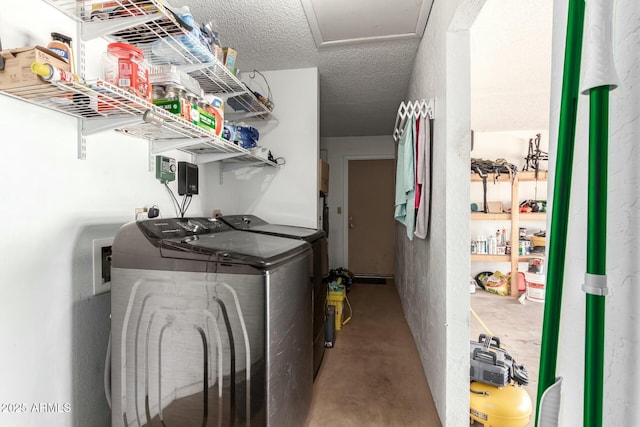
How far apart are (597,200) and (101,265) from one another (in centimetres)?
165

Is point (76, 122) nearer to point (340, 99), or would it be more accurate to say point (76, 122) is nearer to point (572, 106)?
point (572, 106)

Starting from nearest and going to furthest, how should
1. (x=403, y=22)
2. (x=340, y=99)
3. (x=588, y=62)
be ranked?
(x=588, y=62) → (x=403, y=22) → (x=340, y=99)

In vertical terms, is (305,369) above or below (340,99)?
below

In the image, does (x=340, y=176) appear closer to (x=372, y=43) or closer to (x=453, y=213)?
(x=372, y=43)

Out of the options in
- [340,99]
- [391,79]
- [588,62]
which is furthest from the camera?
[340,99]

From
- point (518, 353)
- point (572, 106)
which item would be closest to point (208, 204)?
point (572, 106)

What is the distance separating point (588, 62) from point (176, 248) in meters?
1.18

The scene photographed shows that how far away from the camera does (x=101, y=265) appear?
1267 mm

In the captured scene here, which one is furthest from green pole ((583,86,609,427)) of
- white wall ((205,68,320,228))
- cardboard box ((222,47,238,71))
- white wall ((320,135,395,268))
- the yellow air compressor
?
white wall ((320,135,395,268))

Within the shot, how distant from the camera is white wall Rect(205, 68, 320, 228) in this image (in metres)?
2.43

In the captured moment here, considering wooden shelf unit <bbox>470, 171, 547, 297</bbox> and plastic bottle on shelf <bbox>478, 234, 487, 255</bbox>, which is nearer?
wooden shelf unit <bbox>470, 171, 547, 297</bbox>

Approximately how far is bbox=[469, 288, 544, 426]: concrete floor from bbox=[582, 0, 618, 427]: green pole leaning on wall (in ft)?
5.42

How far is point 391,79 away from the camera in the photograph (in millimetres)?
2713

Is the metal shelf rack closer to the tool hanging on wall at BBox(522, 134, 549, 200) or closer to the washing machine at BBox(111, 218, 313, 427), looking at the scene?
the washing machine at BBox(111, 218, 313, 427)
